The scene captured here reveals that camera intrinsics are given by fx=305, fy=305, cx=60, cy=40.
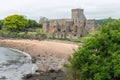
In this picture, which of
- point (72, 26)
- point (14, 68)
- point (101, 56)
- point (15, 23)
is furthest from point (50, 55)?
point (15, 23)

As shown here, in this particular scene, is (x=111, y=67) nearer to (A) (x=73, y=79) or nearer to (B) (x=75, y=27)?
(A) (x=73, y=79)

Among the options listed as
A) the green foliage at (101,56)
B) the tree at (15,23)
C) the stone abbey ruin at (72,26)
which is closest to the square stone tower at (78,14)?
the stone abbey ruin at (72,26)

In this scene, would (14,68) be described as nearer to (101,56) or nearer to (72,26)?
(101,56)

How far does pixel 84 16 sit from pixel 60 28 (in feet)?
51.8

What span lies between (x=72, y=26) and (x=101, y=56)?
310 ft

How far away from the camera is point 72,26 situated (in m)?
111

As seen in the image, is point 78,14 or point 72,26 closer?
point 72,26

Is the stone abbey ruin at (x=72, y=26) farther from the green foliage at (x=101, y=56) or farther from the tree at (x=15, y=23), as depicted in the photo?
the green foliage at (x=101, y=56)

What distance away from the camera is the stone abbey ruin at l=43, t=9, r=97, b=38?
100175 millimetres

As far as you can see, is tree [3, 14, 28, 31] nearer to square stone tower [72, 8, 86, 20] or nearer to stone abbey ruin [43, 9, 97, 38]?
stone abbey ruin [43, 9, 97, 38]


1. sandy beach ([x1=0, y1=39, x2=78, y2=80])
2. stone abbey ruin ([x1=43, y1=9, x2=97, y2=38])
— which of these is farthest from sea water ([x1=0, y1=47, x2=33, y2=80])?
stone abbey ruin ([x1=43, y1=9, x2=97, y2=38])

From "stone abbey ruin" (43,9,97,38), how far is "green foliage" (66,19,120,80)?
77283 mm

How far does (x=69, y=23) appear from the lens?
373ft

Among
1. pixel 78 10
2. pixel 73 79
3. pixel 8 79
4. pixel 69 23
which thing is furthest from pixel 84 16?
pixel 73 79
